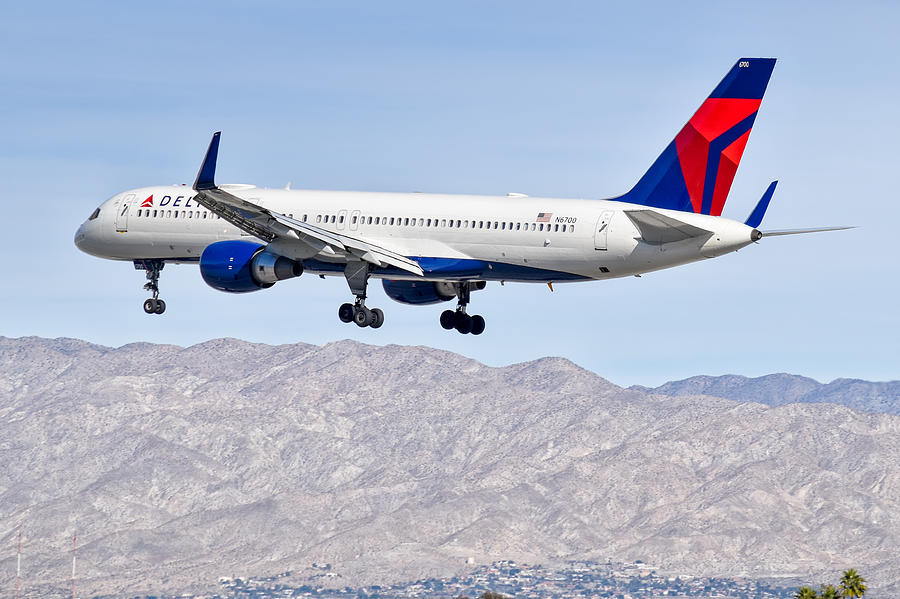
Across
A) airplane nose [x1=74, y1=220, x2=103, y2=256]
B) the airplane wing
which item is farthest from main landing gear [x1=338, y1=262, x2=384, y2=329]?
airplane nose [x1=74, y1=220, x2=103, y2=256]

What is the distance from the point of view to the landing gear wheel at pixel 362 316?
88.3 metres

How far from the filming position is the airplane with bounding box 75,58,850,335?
81000 mm

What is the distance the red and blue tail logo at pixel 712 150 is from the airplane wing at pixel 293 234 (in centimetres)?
1344

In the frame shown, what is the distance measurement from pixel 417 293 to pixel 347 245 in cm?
969

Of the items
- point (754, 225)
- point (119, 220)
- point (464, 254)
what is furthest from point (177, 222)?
point (754, 225)

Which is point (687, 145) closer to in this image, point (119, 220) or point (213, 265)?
point (213, 265)

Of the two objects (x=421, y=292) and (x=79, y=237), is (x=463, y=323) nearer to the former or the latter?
(x=421, y=292)

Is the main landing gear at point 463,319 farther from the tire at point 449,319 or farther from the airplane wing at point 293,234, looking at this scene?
the airplane wing at point 293,234

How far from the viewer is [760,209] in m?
82.1

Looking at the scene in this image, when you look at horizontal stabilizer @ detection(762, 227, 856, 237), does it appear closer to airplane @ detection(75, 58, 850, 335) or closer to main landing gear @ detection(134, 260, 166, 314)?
airplane @ detection(75, 58, 850, 335)

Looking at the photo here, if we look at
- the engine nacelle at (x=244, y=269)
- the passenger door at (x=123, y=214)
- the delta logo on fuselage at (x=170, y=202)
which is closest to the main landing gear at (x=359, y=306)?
the engine nacelle at (x=244, y=269)

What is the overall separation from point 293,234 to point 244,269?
357 centimetres

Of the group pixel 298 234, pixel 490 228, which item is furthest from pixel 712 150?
pixel 298 234

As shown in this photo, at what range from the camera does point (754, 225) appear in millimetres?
81250
